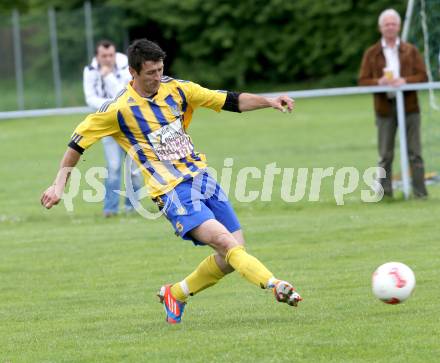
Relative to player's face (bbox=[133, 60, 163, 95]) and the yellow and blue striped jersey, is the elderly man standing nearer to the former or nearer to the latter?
the yellow and blue striped jersey

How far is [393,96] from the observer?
44.5 feet

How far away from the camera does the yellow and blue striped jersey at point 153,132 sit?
7.38 meters

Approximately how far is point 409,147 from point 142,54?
23.5 feet

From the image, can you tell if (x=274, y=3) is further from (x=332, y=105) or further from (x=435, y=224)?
(x=435, y=224)

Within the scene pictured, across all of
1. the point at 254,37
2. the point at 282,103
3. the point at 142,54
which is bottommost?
the point at 282,103

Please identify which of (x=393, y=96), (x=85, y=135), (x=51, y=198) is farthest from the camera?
(x=393, y=96)

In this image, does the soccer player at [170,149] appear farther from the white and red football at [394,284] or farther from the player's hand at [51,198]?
the white and red football at [394,284]

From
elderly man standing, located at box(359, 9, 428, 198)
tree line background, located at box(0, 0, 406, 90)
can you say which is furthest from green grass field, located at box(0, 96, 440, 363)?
tree line background, located at box(0, 0, 406, 90)

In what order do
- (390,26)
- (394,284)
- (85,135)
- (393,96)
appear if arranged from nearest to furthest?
(394,284)
(85,135)
(390,26)
(393,96)

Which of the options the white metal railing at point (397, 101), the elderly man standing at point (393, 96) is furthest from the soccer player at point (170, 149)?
the elderly man standing at point (393, 96)

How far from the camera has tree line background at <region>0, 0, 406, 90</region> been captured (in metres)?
38.8

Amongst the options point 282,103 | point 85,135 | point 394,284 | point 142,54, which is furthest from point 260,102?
point 394,284

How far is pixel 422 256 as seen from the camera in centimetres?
974

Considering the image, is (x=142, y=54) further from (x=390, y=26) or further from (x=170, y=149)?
(x=390, y=26)
